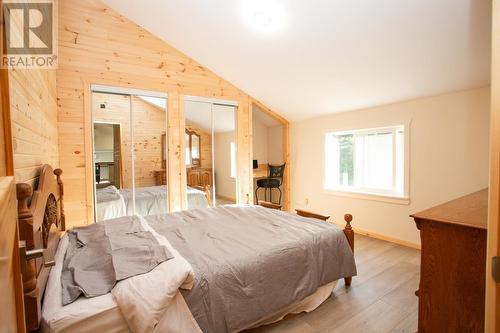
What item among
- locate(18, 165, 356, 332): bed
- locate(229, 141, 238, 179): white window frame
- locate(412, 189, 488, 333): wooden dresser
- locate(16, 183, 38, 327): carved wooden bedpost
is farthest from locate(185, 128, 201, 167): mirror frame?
locate(412, 189, 488, 333): wooden dresser

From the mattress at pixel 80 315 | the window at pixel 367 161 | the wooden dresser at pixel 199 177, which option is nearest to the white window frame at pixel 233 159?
the wooden dresser at pixel 199 177

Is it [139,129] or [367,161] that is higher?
[139,129]

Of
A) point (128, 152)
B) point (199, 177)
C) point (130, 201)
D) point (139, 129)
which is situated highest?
point (139, 129)

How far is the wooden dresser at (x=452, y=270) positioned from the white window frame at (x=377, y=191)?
1.87 meters

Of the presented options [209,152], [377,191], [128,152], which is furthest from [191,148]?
[377,191]

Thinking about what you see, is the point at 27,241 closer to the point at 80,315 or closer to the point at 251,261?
the point at 80,315

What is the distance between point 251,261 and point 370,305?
120 centimetres

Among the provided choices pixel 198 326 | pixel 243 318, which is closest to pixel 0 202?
pixel 198 326

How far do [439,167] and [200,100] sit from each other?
135 inches

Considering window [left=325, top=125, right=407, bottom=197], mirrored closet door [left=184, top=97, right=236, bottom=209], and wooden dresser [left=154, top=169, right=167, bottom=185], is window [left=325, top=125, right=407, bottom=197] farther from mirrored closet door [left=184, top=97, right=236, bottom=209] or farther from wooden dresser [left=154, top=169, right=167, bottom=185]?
wooden dresser [left=154, top=169, right=167, bottom=185]

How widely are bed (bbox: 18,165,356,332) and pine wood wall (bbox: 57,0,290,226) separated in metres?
0.72

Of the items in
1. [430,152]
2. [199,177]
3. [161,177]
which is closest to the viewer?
[430,152]

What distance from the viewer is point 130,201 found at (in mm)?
3428

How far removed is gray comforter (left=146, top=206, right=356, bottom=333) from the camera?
4.74 feet
